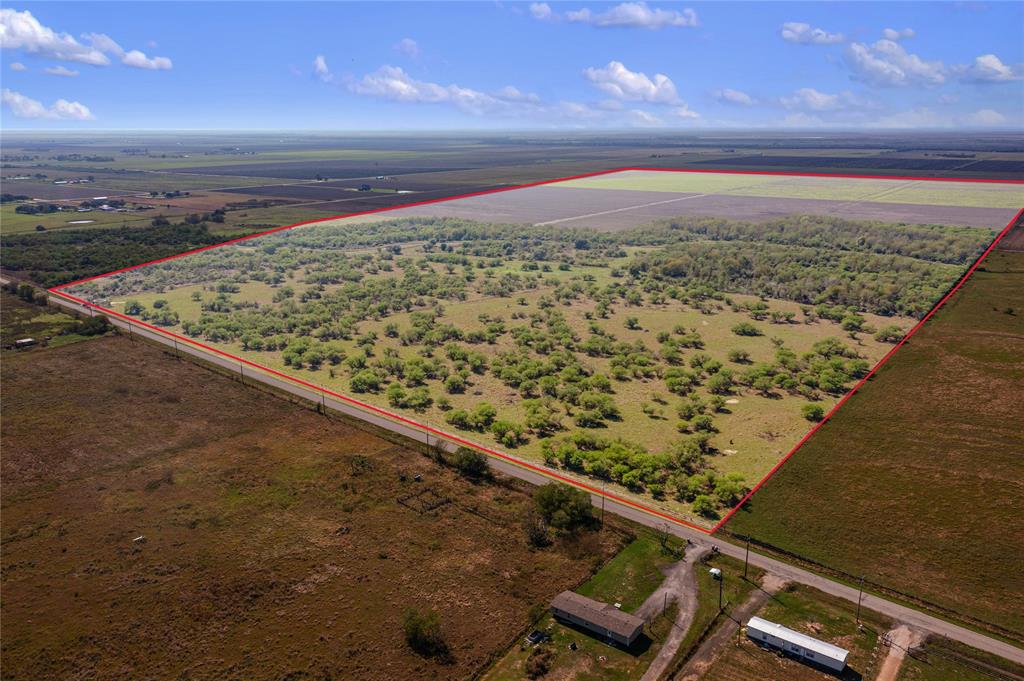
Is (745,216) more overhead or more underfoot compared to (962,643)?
more overhead

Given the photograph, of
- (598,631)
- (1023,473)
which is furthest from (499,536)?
(1023,473)

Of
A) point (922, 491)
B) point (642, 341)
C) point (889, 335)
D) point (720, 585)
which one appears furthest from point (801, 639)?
point (889, 335)

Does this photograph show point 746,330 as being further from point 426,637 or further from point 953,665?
point 426,637

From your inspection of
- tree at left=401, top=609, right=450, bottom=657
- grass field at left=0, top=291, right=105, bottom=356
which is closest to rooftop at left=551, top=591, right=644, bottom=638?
tree at left=401, top=609, right=450, bottom=657

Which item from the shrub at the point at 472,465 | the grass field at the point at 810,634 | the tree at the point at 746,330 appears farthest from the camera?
the tree at the point at 746,330

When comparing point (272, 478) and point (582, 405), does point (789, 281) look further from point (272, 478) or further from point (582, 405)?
point (272, 478)

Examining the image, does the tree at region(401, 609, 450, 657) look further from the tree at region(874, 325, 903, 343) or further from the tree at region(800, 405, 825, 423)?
the tree at region(874, 325, 903, 343)

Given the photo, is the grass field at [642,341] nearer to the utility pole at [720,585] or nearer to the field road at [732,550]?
the field road at [732,550]

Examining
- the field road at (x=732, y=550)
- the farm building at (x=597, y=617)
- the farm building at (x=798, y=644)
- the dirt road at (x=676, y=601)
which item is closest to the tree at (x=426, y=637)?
the farm building at (x=597, y=617)
